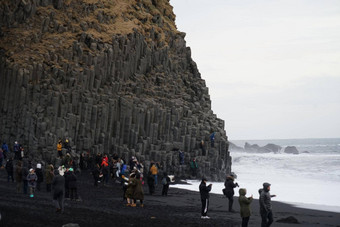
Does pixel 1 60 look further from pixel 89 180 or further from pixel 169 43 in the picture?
pixel 169 43

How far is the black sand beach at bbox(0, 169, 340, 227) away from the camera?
70.9 ft

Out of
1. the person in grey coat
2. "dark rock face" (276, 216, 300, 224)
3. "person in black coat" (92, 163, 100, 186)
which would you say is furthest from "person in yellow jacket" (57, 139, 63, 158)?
"dark rock face" (276, 216, 300, 224)

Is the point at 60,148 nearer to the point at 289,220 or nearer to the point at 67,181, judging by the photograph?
the point at 67,181

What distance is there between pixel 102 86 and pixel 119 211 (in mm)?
26134

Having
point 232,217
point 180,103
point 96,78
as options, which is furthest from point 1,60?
point 232,217

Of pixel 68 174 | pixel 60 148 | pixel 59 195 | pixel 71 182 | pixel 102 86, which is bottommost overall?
pixel 59 195

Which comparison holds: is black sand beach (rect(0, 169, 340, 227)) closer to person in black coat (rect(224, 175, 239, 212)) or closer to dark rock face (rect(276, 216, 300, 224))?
dark rock face (rect(276, 216, 300, 224))

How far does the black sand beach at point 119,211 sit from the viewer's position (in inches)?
851

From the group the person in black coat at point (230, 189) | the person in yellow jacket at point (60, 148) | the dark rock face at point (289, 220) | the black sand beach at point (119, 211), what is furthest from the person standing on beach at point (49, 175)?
the dark rock face at point (289, 220)

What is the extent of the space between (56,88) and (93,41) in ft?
23.6

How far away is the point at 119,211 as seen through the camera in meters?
26.8

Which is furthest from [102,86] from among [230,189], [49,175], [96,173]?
[230,189]

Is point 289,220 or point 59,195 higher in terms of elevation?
point 59,195

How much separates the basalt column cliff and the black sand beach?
8.39m
